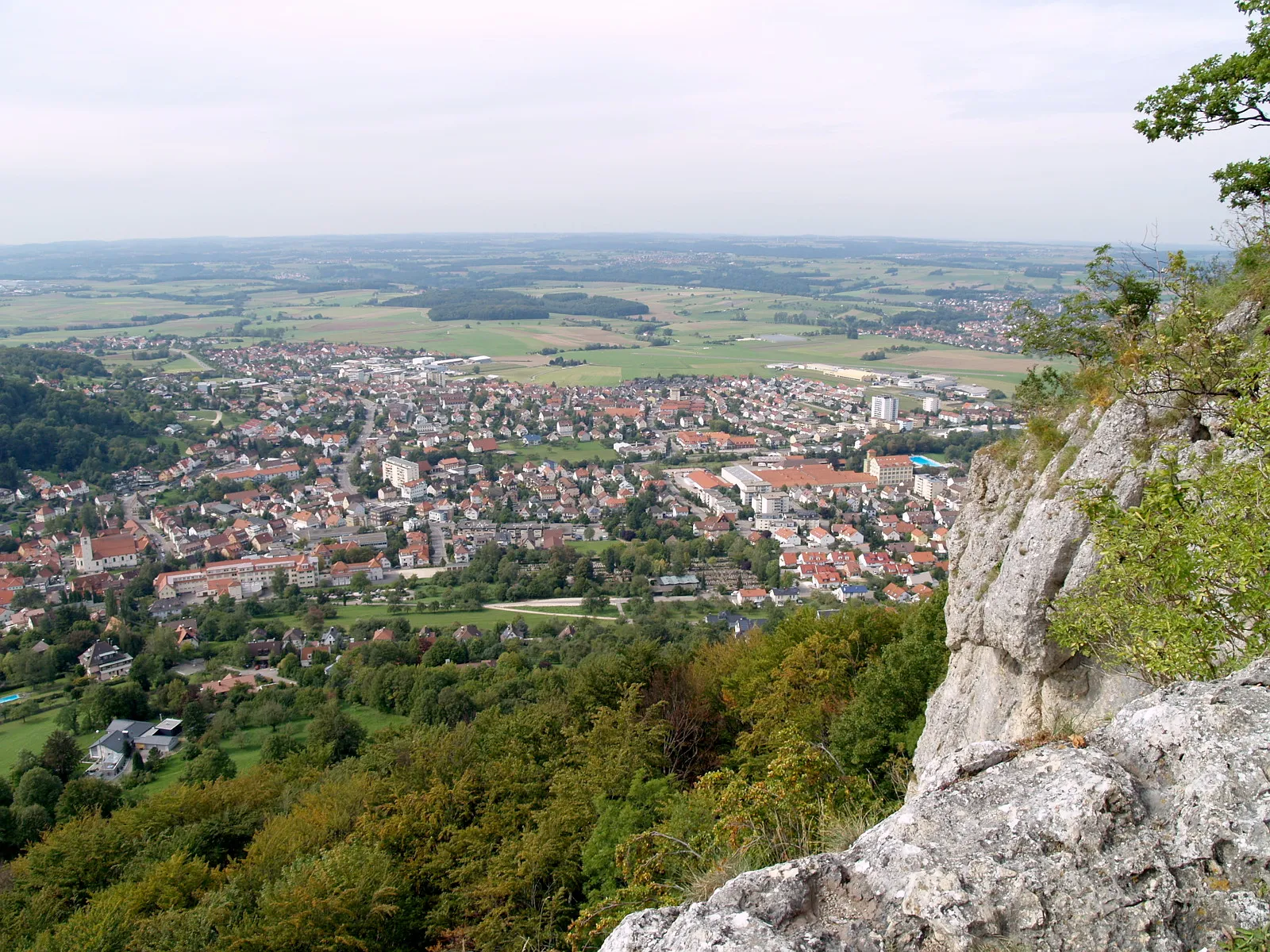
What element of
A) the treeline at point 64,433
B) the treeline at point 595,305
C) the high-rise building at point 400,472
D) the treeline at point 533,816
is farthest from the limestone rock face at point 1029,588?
the treeline at point 595,305

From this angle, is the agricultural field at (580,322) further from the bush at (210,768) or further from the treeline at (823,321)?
the bush at (210,768)

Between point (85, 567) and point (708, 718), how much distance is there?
42035 mm

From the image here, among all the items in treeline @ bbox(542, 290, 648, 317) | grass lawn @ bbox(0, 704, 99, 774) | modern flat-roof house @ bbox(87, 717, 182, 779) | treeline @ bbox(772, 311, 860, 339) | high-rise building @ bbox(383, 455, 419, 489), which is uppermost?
treeline @ bbox(542, 290, 648, 317)

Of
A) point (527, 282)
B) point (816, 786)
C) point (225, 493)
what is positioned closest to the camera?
point (816, 786)

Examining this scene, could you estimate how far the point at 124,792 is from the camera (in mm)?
22438

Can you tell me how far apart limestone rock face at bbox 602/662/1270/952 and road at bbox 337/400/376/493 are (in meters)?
57.6

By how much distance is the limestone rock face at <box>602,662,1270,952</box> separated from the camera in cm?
337

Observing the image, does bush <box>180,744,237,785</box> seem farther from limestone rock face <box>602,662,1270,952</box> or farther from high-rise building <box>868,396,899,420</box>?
high-rise building <box>868,396,899,420</box>

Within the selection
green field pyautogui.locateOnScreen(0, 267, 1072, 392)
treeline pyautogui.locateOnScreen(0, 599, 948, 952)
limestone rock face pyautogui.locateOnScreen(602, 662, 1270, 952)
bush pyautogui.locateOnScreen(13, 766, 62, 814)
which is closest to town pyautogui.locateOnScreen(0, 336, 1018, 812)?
bush pyautogui.locateOnScreen(13, 766, 62, 814)

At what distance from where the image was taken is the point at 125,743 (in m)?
25.9

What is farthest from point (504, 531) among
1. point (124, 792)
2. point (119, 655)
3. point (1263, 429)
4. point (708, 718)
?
point (1263, 429)

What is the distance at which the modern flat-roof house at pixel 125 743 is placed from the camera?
24672 mm

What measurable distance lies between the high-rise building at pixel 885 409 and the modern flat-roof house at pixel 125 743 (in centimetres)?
5847

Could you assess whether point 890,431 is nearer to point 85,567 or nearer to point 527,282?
point 85,567
